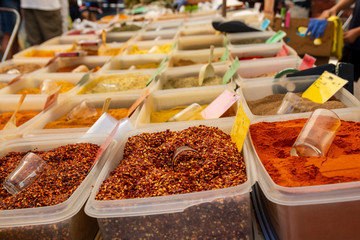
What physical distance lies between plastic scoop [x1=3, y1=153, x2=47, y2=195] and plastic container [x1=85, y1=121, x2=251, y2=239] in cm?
29

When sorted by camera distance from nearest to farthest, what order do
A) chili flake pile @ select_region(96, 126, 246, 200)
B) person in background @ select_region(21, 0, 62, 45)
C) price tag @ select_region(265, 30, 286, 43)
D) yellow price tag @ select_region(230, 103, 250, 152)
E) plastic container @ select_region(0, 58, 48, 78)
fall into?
chili flake pile @ select_region(96, 126, 246, 200), yellow price tag @ select_region(230, 103, 250, 152), price tag @ select_region(265, 30, 286, 43), plastic container @ select_region(0, 58, 48, 78), person in background @ select_region(21, 0, 62, 45)

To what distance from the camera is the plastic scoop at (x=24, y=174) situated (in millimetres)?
870

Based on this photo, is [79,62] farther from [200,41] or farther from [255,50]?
[255,50]

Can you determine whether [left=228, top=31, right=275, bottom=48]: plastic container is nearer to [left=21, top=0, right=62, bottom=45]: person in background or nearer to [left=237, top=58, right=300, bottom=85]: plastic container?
[left=237, top=58, right=300, bottom=85]: plastic container

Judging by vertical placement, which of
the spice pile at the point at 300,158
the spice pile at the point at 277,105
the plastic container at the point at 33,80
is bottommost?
the plastic container at the point at 33,80

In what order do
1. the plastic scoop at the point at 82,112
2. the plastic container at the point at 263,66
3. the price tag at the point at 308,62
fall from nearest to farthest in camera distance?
the plastic scoop at the point at 82,112, the price tag at the point at 308,62, the plastic container at the point at 263,66

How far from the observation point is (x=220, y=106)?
4.03ft

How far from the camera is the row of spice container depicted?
678 millimetres

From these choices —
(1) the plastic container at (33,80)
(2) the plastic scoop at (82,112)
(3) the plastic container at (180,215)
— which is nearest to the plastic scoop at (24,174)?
(3) the plastic container at (180,215)

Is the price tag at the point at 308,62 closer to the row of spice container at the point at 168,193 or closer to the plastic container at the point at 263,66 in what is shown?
the plastic container at the point at 263,66

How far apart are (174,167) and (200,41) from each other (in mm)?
2042

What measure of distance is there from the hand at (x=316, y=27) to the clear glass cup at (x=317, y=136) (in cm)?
171

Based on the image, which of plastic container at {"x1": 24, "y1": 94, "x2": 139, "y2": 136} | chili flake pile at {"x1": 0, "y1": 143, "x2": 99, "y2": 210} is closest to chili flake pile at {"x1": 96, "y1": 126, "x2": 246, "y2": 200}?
chili flake pile at {"x1": 0, "y1": 143, "x2": 99, "y2": 210}

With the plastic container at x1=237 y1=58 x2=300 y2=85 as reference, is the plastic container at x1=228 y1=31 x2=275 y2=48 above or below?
above
